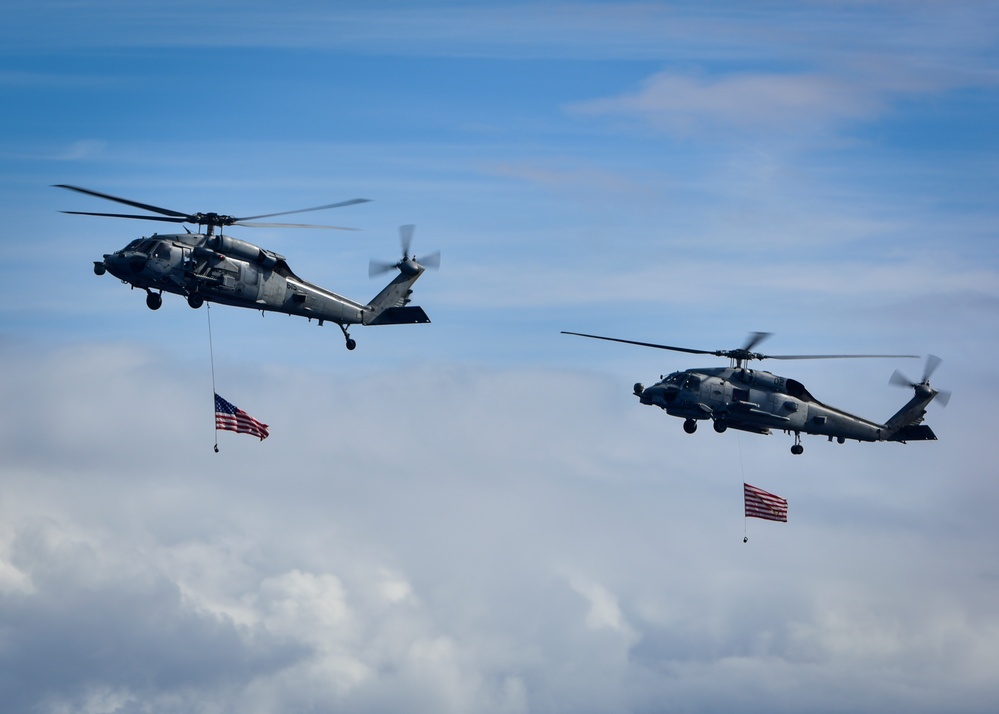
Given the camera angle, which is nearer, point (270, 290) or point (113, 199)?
point (113, 199)

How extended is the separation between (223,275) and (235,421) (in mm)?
9923

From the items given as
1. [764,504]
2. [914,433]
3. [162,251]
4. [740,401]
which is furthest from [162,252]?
[914,433]

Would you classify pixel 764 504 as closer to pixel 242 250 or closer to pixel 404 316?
pixel 404 316

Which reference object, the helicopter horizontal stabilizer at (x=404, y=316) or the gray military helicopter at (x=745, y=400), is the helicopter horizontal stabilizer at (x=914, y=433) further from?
the helicopter horizontal stabilizer at (x=404, y=316)

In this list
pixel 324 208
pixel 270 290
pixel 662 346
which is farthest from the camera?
pixel 662 346

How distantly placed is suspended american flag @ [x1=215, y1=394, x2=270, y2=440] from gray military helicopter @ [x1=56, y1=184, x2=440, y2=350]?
21.9ft

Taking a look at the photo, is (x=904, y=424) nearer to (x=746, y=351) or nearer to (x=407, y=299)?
(x=746, y=351)

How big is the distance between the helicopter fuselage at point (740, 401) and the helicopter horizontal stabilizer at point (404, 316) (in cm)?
1526

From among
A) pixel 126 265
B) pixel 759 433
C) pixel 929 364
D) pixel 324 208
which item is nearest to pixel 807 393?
pixel 759 433

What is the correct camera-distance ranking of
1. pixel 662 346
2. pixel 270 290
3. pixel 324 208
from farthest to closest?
1. pixel 662 346
2. pixel 270 290
3. pixel 324 208

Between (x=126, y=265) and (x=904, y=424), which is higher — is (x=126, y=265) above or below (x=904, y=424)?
above

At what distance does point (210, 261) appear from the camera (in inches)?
4318

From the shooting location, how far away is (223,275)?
110 m

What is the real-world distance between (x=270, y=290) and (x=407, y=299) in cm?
1327
